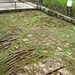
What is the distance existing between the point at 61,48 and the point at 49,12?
4.95 m

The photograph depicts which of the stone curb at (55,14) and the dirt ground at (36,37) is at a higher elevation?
the stone curb at (55,14)

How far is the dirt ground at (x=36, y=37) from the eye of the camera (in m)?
5.69

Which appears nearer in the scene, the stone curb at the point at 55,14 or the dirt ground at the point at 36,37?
the dirt ground at the point at 36,37

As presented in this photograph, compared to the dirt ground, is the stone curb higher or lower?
higher

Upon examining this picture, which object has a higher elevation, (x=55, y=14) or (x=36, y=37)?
(x=55, y=14)

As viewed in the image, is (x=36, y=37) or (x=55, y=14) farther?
(x=55, y=14)

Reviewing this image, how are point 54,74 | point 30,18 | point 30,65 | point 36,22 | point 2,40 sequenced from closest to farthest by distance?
point 54,74 < point 30,65 < point 2,40 < point 36,22 < point 30,18

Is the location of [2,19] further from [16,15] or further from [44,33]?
[44,33]

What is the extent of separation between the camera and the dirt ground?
5692 millimetres

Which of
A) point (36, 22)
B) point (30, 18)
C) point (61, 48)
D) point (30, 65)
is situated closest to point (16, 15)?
point (30, 18)

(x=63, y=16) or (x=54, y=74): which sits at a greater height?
(x=63, y=16)

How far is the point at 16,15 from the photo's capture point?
10547mm

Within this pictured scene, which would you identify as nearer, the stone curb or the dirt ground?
the dirt ground

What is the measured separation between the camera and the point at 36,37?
23.8 feet
